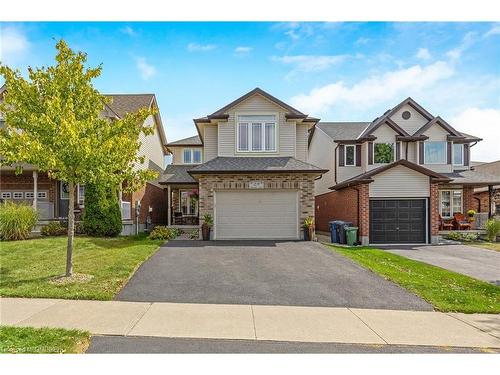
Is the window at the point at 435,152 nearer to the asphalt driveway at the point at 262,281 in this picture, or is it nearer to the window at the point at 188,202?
the asphalt driveway at the point at 262,281

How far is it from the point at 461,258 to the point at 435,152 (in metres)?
10.5

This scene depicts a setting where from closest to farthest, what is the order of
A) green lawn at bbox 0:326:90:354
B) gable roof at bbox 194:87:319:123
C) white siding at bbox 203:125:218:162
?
green lawn at bbox 0:326:90:354 → gable roof at bbox 194:87:319:123 → white siding at bbox 203:125:218:162

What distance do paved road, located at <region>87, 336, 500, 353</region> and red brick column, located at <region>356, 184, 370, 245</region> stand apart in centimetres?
1200

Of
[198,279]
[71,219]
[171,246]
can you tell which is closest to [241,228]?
[171,246]

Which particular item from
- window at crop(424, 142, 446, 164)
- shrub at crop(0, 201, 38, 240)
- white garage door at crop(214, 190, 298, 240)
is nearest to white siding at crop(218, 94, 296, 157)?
white garage door at crop(214, 190, 298, 240)

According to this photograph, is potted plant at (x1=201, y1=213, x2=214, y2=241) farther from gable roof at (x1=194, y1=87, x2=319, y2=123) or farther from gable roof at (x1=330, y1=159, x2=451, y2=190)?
gable roof at (x1=330, y1=159, x2=451, y2=190)

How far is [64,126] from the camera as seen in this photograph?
7664mm

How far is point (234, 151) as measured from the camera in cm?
1766

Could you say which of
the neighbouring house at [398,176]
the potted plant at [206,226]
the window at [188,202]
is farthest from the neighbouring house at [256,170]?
the window at [188,202]

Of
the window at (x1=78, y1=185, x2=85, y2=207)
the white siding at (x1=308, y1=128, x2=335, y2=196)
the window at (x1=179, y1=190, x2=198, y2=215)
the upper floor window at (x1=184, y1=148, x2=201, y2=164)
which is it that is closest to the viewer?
the window at (x1=78, y1=185, x2=85, y2=207)

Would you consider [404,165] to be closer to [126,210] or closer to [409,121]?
[409,121]

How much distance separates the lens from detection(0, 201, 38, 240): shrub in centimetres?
1430

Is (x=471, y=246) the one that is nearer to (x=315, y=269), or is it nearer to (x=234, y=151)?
(x=315, y=269)

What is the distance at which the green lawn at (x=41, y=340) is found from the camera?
15.4ft
